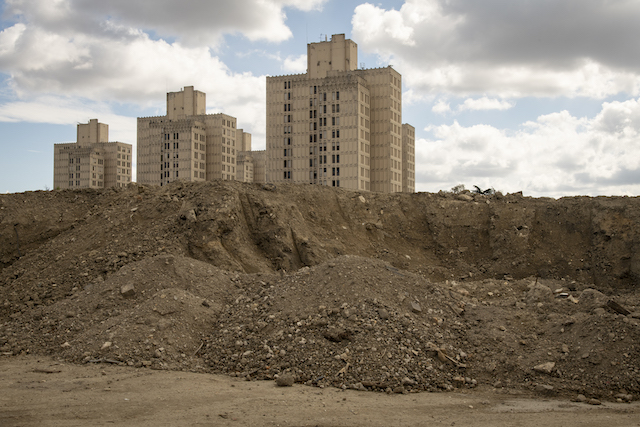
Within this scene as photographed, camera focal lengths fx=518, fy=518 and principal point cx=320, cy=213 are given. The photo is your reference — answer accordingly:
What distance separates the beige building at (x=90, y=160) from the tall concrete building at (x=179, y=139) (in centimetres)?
1994

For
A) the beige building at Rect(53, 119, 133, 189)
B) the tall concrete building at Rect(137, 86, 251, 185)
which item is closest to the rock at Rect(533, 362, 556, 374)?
the tall concrete building at Rect(137, 86, 251, 185)

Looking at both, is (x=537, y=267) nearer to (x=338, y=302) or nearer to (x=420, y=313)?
(x=420, y=313)

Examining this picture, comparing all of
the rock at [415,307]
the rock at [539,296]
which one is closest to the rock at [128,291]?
the rock at [415,307]

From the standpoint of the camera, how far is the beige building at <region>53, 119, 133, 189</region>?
110 metres

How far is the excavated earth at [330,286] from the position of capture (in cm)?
1121

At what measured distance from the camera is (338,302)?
12.8 meters

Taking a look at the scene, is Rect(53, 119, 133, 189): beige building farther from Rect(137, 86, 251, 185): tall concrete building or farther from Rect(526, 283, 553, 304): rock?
Rect(526, 283, 553, 304): rock

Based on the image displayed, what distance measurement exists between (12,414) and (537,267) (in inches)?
774

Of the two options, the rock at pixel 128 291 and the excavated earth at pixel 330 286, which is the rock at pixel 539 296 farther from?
the rock at pixel 128 291

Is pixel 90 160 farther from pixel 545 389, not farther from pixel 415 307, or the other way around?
pixel 545 389

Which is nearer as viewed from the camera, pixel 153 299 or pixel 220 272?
pixel 153 299

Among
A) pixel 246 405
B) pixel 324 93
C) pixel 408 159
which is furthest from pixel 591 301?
Answer: pixel 408 159

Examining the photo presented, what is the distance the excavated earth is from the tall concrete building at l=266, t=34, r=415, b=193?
139 ft

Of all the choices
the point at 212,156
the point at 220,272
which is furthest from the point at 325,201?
the point at 212,156
